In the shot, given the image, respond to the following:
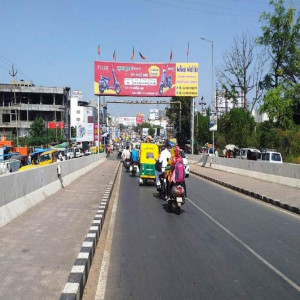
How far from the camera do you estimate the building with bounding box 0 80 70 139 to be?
78.2 meters

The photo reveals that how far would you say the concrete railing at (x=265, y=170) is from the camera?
1764cm

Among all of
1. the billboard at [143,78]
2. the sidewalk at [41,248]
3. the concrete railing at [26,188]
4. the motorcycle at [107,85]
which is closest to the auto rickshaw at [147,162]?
the concrete railing at [26,188]

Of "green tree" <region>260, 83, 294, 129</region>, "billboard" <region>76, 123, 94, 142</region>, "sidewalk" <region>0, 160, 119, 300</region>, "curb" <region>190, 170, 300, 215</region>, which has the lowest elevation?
"curb" <region>190, 170, 300, 215</region>

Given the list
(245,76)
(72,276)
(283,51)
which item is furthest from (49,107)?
(72,276)

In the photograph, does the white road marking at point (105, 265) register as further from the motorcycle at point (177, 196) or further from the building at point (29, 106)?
the building at point (29, 106)

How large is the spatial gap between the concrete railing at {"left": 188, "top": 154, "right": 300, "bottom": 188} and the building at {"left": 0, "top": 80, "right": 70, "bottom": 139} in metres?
52.7

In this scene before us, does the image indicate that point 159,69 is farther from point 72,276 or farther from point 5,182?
point 72,276

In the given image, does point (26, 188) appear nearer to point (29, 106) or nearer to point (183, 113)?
point (183, 113)

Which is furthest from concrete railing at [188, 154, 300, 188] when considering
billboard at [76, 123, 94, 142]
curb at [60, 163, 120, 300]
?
billboard at [76, 123, 94, 142]

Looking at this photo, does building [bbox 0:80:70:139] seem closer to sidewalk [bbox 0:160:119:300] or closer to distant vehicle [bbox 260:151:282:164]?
distant vehicle [bbox 260:151:282:164]

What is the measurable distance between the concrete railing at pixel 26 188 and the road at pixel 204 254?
2287 millimetres

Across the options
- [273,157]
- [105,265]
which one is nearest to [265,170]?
[273,157]

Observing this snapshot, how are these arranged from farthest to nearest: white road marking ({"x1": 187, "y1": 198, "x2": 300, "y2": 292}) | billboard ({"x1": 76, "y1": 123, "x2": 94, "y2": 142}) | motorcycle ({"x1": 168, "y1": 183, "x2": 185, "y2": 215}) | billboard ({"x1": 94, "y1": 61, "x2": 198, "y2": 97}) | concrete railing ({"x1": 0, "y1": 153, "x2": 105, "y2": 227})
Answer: billboard ({"x1": 76, "y1": 123, "x2": 94, "y2": 142}) → billboard ({"x1": 94, "y1": 61, "x2": 198, "y2": 97}) → motorcycle ({"x1": 168, "y1": 183, "x2": 185, "y2": 215}) → concrete railing ({"x1": 0, "y1": 153, "x2": 105, "y2": 227}) → white road marking ({"x1": 187, "y1": 198, "x2": 300, "y2": 292})

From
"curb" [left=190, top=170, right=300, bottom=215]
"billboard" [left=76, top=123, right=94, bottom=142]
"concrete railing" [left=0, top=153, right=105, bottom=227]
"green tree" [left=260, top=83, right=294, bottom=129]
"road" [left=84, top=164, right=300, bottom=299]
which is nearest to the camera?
"road" [left=84, top=164, right=300, bottom=299]
